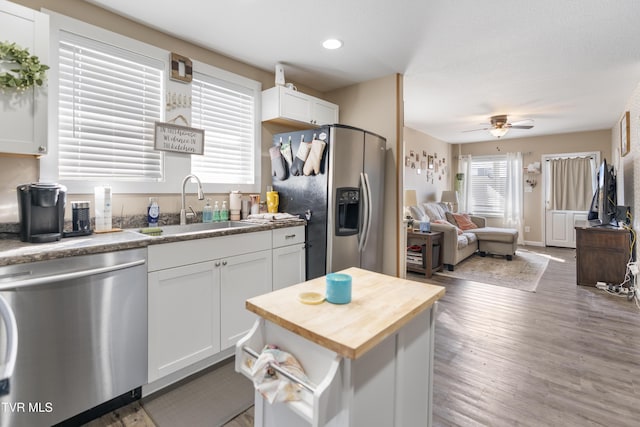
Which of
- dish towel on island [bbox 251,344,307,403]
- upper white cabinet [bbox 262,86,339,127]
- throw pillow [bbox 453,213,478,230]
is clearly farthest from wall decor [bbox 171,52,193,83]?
throw pillow [bbox 453,213,478,230]

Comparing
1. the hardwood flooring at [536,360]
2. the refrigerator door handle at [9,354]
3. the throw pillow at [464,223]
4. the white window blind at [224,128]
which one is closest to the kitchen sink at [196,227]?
the white window blind at [224,128]

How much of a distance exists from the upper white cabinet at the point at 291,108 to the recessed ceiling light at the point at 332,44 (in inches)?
22.3

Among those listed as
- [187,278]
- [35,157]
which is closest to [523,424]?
[187,278]

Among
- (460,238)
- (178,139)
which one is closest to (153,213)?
A: (178,139)

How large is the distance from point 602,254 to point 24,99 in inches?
228

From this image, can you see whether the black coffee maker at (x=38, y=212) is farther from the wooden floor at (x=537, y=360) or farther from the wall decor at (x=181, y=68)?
the wooden floor at (x=537, y=360)

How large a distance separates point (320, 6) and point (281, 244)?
1.75m

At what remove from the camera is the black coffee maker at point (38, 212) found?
5.41ft

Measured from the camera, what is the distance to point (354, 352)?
2.62ft

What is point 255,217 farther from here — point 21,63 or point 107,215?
point 21,63

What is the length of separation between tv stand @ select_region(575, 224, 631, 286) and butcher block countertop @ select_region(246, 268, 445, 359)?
160 inches

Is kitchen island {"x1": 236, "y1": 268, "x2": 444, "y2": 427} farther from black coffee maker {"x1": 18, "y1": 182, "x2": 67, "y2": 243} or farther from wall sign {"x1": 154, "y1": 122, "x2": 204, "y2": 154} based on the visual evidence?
wall sign {"x1": 154, "y1": 122, "x2": 204, "y2": 154}

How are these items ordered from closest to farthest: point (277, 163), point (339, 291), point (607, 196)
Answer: point (339, 291)
point (277, 163)
point (607, 196)

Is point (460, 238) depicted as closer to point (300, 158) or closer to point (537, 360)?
point (537, 360)
